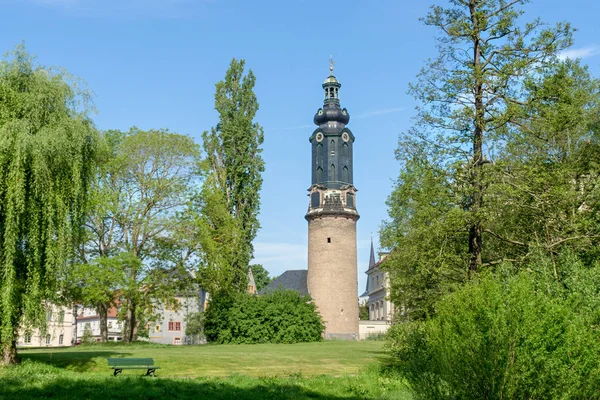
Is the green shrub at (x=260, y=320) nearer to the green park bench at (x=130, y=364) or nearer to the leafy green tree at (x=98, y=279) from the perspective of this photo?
the leafy green tree at (x=98, y=279)

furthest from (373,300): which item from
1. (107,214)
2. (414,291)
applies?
(414,291)

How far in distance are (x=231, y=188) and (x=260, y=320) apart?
9.13m

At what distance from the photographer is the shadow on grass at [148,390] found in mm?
13141

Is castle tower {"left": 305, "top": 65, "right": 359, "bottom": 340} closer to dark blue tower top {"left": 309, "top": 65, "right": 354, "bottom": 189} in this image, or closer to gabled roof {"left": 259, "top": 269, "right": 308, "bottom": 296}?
dark blue tower top {"left": 309, "top": 65, "right": 354, "bottom": 189}

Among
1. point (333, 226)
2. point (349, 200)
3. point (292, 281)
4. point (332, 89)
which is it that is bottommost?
point (292, 281)

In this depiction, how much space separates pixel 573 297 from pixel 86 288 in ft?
94.0

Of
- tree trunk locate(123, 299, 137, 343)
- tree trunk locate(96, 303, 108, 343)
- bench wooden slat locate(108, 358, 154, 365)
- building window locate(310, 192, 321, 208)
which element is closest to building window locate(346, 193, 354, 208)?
building window locate(310, 192, 321, 208)

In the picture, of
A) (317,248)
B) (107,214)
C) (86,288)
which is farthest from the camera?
(317,248)

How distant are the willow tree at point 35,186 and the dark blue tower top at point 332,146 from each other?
4192 centimetres

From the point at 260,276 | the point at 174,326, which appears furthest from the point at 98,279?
the point at 260,276

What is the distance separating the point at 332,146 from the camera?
61938mm

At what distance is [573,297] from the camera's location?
1143 centimetres

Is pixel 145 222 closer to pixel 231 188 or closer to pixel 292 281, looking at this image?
pixel 231 188

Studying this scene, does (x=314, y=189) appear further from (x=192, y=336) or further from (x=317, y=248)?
(x=192, y=336)
